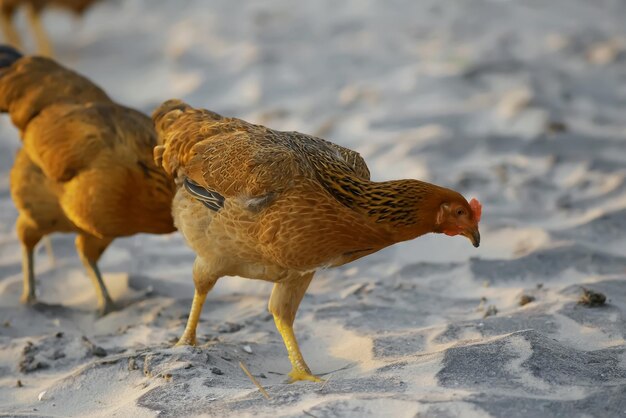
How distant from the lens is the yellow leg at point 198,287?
4.18m

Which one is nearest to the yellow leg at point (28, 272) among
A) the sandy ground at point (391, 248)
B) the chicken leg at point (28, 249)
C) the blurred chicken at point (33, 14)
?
the chicken leg at point (28, 249)

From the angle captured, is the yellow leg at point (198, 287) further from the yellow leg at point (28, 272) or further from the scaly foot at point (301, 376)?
the yellow leg at point (28, 272)

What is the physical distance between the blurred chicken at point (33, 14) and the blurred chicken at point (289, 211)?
613 centimetres

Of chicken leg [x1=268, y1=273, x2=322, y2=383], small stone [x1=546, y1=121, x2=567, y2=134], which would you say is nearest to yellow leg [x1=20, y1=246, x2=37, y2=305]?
chicken leg [x1=268, y1=273, x2=322, y2=383]

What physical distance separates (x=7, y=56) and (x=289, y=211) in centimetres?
281

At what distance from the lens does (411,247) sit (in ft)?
19.0

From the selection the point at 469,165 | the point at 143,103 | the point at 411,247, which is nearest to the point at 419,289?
the point at 411,247

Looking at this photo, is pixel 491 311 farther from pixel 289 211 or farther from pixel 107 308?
pixel 107 308

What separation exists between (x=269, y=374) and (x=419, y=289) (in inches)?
49.8

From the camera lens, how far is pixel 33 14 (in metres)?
9.76

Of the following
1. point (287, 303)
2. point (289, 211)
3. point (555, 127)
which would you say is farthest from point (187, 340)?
point (555, 127)

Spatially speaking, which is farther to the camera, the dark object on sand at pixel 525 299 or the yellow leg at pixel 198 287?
the dark object on sand at pixel 525 299

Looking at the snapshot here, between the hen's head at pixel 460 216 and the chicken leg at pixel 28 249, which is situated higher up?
the hen's head at pixel 460 216

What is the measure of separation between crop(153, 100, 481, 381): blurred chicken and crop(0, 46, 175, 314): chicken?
2.03ft
